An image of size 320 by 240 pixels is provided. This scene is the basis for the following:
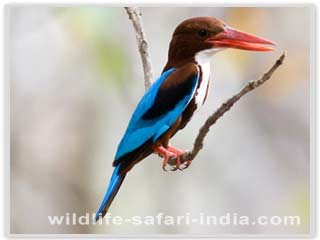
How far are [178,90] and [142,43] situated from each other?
6.7 inches

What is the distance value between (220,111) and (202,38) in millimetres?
175

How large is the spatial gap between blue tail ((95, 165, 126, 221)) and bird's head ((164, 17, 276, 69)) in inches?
12.1

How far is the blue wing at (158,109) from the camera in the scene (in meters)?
2.67

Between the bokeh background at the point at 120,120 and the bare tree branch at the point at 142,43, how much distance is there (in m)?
0.01

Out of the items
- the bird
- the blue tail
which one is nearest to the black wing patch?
the bird

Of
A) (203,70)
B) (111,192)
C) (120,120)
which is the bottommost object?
(111,192)

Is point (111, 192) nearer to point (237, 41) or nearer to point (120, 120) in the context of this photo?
point (120, 120)

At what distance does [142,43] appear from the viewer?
2.76 m

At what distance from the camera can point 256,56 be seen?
9.02ft

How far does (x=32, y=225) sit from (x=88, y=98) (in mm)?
334

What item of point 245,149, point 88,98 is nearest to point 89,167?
point 88,98

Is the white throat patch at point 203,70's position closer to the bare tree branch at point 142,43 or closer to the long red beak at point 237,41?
the long red beak at point 237,41

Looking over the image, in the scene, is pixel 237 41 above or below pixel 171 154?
above

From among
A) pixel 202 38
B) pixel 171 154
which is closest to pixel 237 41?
pixel 202 38
